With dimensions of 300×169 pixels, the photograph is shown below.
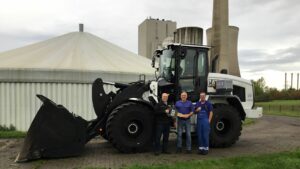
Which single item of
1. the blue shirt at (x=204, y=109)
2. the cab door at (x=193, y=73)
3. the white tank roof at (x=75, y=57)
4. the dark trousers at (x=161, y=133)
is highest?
the white tank roof at (x=75, y=57)

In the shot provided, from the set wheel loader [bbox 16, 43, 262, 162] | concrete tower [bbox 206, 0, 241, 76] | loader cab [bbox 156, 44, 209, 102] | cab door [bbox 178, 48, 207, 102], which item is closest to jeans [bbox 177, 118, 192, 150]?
wheel loader [bbox 16, 43, 262, 162]

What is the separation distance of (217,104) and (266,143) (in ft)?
7.04

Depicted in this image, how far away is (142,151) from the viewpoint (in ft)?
31.1

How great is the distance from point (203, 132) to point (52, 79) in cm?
810

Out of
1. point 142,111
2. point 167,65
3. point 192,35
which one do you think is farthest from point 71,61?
point 142,111

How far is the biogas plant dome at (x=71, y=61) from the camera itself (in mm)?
15230

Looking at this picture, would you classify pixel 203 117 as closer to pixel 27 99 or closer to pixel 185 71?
pixel 185 71

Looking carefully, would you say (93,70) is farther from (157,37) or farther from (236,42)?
(236,42)

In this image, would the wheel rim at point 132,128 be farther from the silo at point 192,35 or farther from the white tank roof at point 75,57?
the silo at point 192,35

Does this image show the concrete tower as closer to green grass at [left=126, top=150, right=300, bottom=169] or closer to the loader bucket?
green grass at [left=126, top=150, right=300, bottom=169]

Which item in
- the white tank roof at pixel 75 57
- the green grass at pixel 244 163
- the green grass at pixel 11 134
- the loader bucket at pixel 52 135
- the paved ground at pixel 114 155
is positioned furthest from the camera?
the white tank roof at pixel 75 57

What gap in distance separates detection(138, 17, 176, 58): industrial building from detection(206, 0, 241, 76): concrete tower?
1009cm

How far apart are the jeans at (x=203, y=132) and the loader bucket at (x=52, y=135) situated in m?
2.96

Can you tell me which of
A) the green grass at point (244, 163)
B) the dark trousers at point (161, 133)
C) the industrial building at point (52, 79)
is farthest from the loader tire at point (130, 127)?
the industrial building at point (52, 79)
